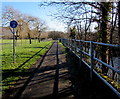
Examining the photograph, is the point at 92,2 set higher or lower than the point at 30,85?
higher

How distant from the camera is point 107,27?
20.9 ft

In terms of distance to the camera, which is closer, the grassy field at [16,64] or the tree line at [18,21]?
the grassy field at [16,64]

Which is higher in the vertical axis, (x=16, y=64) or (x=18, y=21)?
(x=18, y=21)

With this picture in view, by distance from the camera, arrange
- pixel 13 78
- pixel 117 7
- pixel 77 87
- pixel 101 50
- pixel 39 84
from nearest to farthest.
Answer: pixel 77 87
pixel 39 84
pixel 13 78
pixel 101 50
pixel 117 7

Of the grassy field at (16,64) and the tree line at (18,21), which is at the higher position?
the tree line at (18,21)

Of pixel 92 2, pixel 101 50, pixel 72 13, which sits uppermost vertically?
pixel 92 2

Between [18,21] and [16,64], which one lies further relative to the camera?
[18,21]

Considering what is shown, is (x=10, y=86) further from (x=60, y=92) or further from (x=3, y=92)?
(x=60, y=92)

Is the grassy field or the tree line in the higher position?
the tree line

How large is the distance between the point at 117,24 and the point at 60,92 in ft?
13.6

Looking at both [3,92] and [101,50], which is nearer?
[3,92]

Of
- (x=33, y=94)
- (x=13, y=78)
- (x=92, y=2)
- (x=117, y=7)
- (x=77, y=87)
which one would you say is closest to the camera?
(x=33, y=94)

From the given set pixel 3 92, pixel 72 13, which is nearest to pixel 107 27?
pixel 72 13

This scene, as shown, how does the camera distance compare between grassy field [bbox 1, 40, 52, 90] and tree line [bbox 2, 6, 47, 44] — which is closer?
grassy field [bbox 1, 40, 52, 90]
